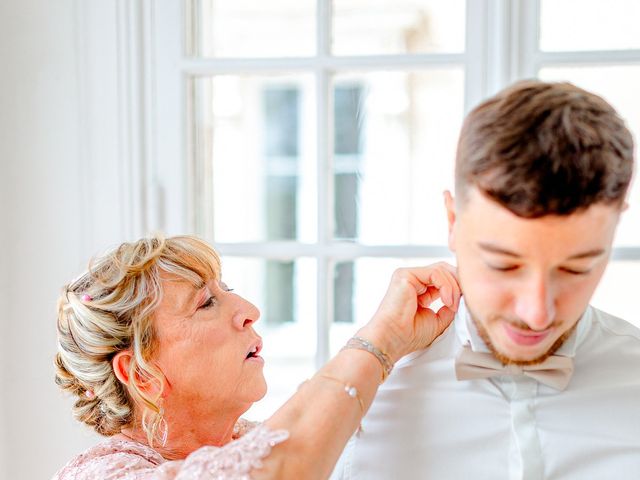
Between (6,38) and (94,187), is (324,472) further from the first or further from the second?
(6,38)

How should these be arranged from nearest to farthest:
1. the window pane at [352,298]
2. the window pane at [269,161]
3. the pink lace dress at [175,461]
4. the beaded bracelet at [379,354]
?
1. the pink lace dress at [175,461]
2. the beaded bracelet at [379,354]
3. the window pane at [352,298]
4. the window pane at [269,161]

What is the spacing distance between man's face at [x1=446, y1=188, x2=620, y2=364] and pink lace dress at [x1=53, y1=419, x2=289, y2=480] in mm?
417

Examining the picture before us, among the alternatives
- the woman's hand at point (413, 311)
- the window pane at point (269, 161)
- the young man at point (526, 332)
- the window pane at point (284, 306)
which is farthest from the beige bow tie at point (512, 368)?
the window pane at point (284, 306)

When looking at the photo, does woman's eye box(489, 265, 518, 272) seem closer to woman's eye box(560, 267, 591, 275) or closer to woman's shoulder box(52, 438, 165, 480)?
woman's eye box(560, 267, 591, 275)

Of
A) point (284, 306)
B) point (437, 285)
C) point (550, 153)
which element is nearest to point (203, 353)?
point (437, 285)

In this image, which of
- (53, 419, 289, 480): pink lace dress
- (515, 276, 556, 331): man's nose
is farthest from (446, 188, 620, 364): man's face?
(53, 419, 289, 480): pink lace dress

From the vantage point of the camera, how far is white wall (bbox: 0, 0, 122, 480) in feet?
6.87

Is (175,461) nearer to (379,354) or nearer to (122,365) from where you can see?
(122,365)

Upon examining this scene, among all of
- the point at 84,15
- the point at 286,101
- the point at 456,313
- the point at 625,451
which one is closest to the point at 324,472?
the point at 456,313

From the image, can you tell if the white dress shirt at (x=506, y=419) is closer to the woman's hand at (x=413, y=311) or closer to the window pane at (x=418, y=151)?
the woman's hand at (x=413, y=311)

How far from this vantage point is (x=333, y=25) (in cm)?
215

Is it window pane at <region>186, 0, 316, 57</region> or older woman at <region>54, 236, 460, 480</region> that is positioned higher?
window pane at <region>186, 0, 316, 57</region>

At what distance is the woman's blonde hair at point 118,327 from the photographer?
1.61m

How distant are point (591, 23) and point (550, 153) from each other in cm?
111
